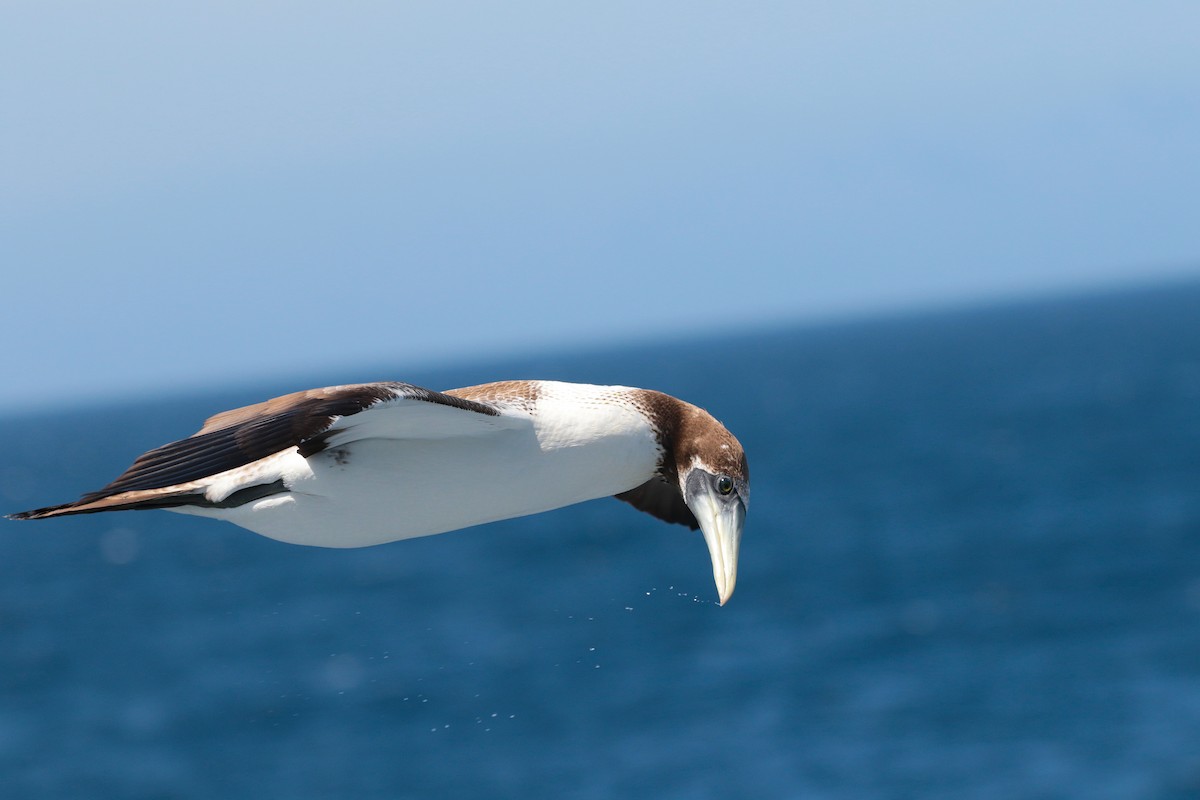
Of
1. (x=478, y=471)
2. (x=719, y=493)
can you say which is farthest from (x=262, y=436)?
(x=719, y=493)

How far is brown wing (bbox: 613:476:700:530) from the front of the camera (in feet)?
35.6

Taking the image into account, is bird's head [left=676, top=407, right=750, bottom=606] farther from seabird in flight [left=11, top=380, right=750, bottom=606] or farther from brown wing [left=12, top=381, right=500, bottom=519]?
brown wing [left=12, top=381, right=500, bottom=519]

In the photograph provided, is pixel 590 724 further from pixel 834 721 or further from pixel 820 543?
pixel 820 543

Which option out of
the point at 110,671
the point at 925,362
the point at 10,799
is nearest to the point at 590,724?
the point at 10,799

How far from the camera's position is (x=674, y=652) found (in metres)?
54.5

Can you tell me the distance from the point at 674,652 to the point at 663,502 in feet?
146

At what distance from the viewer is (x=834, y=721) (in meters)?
46.8

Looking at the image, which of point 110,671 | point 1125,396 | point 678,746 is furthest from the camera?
point 1125,396

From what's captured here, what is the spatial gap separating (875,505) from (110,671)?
130ft

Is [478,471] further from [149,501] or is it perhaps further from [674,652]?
[674,652]

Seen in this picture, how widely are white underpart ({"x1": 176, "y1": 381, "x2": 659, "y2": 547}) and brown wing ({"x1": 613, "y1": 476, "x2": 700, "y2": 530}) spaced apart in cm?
120

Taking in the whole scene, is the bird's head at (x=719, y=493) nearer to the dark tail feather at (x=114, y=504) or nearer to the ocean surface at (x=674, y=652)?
the dark tail feather at (x=114, y=504)

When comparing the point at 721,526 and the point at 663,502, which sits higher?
the point at 721,526

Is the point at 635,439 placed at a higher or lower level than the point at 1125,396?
higher
